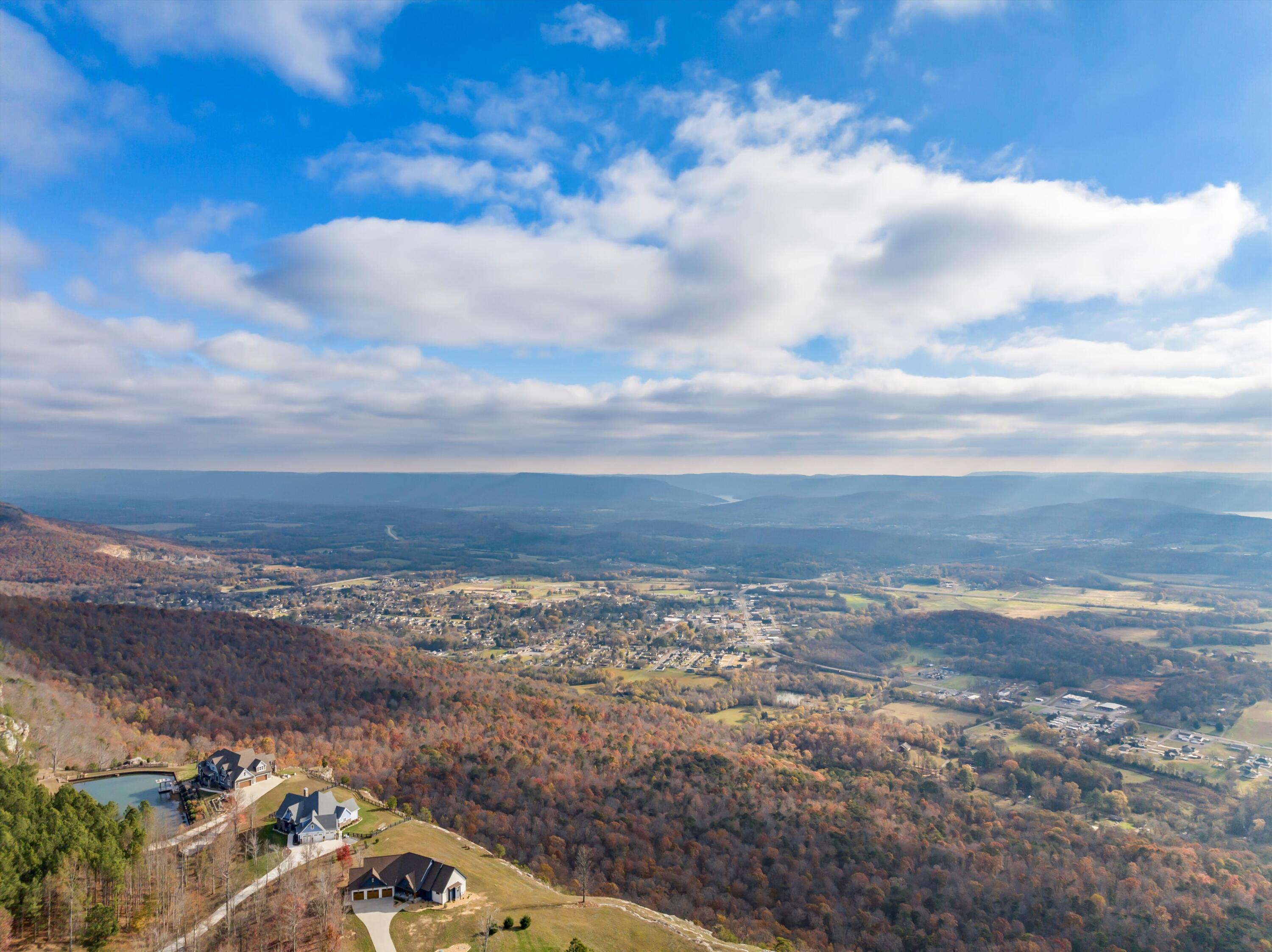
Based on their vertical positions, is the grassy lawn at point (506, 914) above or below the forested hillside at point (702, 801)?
above

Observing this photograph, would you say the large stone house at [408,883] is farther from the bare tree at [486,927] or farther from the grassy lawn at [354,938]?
the bare tree at [486,927]

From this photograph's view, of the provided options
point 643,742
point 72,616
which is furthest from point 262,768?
point 72,616

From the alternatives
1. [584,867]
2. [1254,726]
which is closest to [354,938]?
[584,867]

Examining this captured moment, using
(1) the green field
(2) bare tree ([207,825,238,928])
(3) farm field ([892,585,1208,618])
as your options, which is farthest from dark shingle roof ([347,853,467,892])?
(3) farm field ([892,585,1208,618])

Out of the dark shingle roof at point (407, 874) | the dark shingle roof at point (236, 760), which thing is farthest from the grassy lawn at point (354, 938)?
the dark shingle roof at point (236, 760)

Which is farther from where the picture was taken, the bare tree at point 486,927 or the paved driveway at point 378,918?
the bare tree at point 486,927

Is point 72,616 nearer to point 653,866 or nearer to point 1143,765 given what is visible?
point 653,866

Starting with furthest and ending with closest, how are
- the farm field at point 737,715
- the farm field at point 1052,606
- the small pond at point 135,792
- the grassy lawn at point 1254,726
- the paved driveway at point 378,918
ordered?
the farm field at point 1052,606 → the farm field at point 737,715 → the grassy lawn at point 1254,726 → the small pond at point 135,792 → the paved driveway at point 378,918
